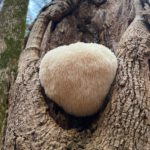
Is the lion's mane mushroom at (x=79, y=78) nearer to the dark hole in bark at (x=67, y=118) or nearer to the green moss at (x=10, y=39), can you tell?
the dark hole in bark at (x=67, y=118)

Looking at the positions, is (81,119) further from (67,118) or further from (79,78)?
(79,78)

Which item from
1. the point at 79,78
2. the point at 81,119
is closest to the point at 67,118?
the point at 81,119

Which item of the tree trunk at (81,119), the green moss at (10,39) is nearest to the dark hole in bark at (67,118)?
the tree trunk at (81,119)

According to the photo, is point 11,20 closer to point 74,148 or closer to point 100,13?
point 100,13

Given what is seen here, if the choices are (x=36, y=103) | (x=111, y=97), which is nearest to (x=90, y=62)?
(x=111, y=97)

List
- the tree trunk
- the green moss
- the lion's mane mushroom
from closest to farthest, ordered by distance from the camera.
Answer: the tree trunk, the lion's mane mushroom, the green moss

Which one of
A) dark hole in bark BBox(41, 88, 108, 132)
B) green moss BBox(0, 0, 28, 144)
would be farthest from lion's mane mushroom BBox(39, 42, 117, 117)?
green moss BBox(0, 0, 28, 144)

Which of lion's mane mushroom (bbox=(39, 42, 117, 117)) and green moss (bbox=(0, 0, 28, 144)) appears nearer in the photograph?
lion's mane mushroom (bbox=(39, 42, 117, 117))

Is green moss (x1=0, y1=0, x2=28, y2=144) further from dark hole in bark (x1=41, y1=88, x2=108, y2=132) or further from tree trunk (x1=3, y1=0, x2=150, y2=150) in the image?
dark hole in bark (x1=41, y1=88, x2=108, y2=132)
